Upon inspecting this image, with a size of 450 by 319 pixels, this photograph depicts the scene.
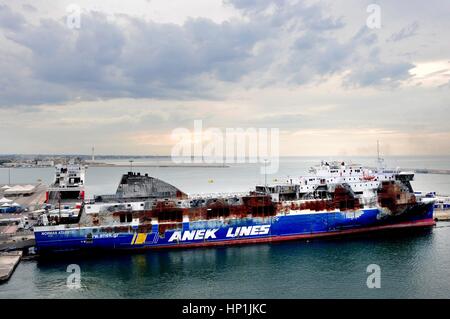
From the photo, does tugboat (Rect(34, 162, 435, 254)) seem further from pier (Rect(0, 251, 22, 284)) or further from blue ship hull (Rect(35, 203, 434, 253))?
pier (Rect(0, 251, 22, 284))

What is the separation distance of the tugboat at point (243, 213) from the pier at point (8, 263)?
1.62m

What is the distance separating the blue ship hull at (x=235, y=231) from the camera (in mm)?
26891

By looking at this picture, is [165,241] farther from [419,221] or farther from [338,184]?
[419,221]

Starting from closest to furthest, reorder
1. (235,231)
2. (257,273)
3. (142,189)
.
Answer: (257,273)
(235,231)
(142,189)

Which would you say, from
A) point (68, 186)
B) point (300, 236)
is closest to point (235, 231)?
point (300, 236)

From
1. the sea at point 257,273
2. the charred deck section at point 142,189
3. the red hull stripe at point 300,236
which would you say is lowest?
the sea at point 257,273

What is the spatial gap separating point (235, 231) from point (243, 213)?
1.48 metres

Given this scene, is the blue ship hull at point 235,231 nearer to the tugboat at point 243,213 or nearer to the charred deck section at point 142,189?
the tugboat at point 243,213

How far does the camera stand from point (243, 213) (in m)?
30.0

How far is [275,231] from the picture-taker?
99.2 feet

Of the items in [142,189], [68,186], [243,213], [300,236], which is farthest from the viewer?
[68,186]

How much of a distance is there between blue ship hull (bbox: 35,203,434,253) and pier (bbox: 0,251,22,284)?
1.62 meters

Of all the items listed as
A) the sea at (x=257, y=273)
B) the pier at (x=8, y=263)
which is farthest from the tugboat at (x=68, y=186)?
the sea at (x=257, y=273)

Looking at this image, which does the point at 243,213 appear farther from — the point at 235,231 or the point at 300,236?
the point at 300,236
